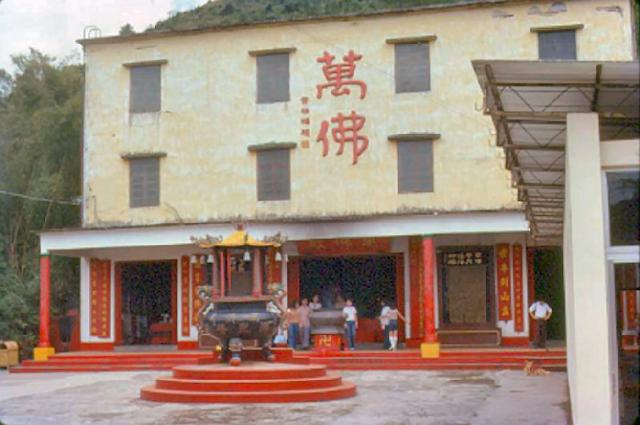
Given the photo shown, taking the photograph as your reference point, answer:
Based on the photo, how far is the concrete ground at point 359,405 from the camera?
44.1 feet

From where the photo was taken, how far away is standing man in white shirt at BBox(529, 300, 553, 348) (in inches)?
858

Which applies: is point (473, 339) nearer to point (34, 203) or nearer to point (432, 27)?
point (432, 27)

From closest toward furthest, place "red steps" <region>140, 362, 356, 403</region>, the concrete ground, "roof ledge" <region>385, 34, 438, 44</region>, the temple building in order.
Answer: the concrete ground → "red steps" <region>140, 362, 356, 403</region> → the temple building → "roof ledge" <region>385, 34, 438, 44</region>

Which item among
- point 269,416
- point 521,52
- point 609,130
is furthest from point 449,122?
point 609,130

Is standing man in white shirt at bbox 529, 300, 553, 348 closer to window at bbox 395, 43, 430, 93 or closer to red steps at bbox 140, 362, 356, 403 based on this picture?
window at bbox 395, 43, 430, 93

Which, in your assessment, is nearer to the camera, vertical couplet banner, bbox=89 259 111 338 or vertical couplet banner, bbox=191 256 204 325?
vertical couplet banner, bbox=191 256 204 325

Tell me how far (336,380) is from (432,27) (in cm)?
1056

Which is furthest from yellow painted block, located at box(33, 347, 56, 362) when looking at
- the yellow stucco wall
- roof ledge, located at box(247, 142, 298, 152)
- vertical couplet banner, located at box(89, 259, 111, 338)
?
roof ledge, located at box(247, 142, 298, 152)

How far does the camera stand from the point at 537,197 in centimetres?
1586

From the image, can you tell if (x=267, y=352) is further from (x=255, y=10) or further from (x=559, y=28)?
(x=255, y=10)

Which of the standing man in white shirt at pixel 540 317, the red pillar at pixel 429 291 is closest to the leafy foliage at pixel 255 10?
the red pillar at pixel 429 291

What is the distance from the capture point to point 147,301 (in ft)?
88.3

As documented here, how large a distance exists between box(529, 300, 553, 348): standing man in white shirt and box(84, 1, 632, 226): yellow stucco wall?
2536 mm

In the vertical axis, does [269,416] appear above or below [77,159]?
below
